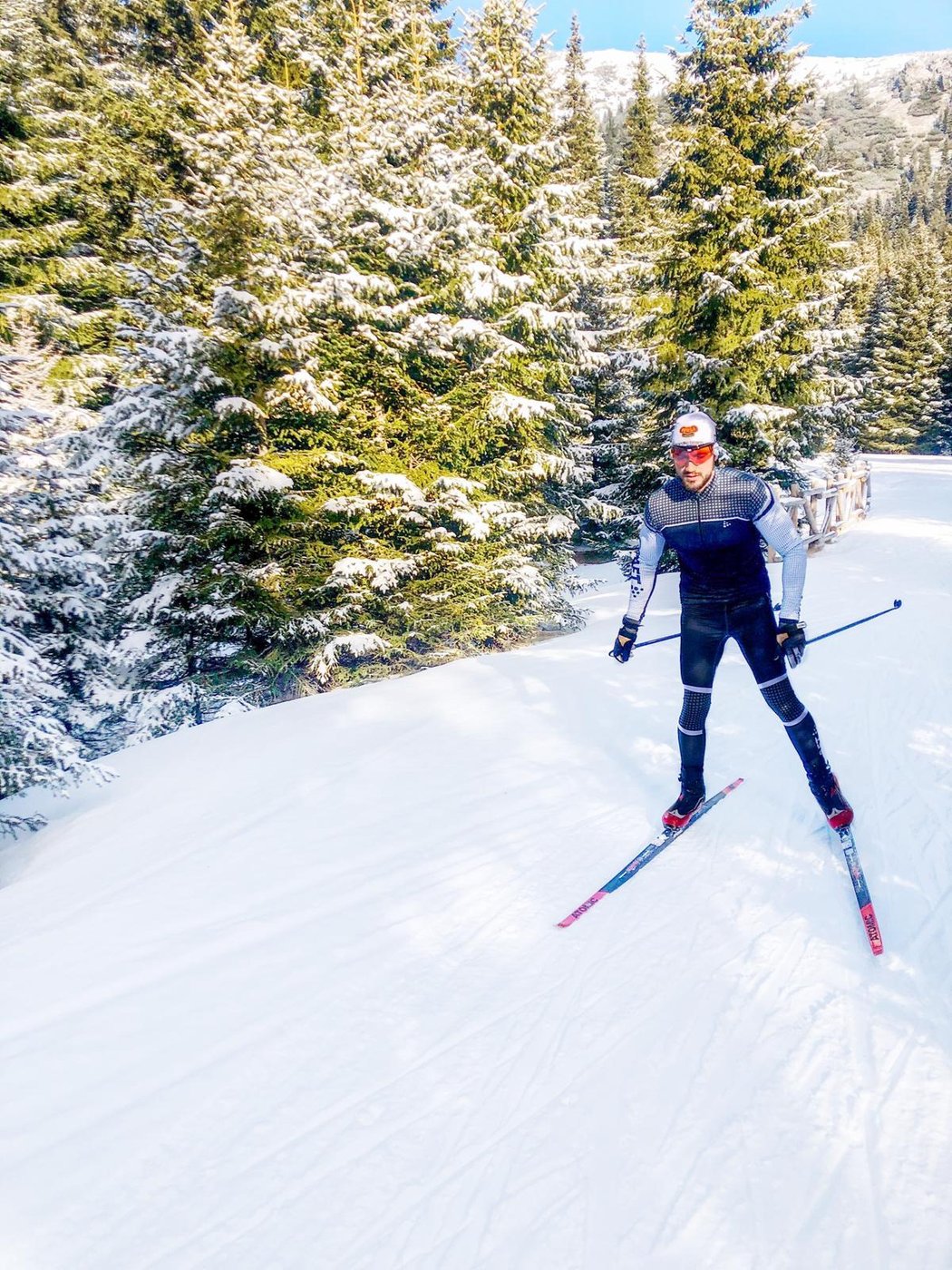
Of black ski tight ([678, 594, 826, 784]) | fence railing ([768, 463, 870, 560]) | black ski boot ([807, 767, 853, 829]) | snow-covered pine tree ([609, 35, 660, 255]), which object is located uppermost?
snow-covered pine tree ([609, 35, 660, 255])

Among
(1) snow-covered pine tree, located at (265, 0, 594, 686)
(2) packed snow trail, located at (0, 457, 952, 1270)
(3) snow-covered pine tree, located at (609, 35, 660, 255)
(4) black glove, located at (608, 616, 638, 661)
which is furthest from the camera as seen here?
(3) snow-covered pine tree, located at (609, 35, 660, 255)

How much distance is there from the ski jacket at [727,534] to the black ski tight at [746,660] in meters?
0.09

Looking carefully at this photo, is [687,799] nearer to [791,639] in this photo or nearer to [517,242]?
[791,639]

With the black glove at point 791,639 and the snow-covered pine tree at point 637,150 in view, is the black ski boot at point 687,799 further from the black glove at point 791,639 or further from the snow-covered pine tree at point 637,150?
the snow-covered pine tree at point 637,150

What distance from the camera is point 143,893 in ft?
12.4

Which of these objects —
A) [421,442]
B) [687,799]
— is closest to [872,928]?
[687,799]

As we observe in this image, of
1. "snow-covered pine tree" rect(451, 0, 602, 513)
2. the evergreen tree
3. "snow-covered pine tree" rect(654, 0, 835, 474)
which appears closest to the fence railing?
"snow-covered pine tree" rect(654, 0, 835, 474)

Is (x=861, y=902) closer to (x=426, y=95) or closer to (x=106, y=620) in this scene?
(x=106, y=620)

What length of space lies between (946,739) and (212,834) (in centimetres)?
562

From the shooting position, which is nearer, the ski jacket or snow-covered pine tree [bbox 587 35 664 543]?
the ski jacket

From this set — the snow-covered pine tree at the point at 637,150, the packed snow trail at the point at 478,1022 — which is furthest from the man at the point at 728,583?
the snow-covered pine tree at the point at 637,150

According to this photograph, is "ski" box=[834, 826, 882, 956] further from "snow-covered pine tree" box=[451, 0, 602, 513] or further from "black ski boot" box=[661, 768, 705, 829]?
"snow-covered pine tree" box=[451, 0, 602, 513]

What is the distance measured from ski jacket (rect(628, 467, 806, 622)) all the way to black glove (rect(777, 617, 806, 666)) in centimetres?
5

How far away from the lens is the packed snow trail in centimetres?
205
